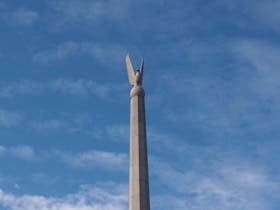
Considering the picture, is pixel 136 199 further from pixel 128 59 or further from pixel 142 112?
pixel 128 59

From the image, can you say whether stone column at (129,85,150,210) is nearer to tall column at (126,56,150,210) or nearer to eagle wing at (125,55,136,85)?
tall column at (126,56,150,210)

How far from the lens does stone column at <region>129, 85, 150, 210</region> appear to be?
1220 inches

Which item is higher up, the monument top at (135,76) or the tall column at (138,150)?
the monument top at (135,76)

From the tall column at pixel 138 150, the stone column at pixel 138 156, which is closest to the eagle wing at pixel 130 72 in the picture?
the tall column at pixel 138 150

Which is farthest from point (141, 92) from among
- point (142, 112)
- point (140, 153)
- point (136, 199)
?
point (136, 199)

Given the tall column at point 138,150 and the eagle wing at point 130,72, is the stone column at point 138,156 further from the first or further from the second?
the eagle wing at point 130,72

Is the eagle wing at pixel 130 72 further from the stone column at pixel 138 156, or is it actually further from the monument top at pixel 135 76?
the stone column at pixel 138 156

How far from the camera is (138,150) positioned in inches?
1277

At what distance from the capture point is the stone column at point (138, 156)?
31.0m

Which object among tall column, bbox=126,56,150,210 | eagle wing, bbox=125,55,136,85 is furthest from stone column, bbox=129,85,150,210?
eagle wing, bbox=125,55,136,85

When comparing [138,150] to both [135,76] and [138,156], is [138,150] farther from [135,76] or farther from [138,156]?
[135,76]

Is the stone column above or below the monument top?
below

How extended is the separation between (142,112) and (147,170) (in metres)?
4.09

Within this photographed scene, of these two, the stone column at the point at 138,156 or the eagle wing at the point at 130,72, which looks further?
the eagle wing at the point at 130,72
